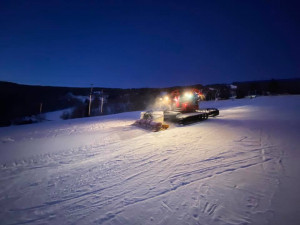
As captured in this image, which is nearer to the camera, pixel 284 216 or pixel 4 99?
pixel 284 216

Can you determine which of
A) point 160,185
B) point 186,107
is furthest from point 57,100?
point 160,185

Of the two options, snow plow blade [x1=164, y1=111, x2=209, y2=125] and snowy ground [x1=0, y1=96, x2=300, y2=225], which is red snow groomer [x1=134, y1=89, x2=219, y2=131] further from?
snowy ground [x1=0, y1=96, x2=300, y2=225]

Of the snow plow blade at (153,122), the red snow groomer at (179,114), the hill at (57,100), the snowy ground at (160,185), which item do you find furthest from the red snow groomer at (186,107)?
the hill at (57,100)

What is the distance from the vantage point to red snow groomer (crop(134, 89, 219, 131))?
11935 millimetres

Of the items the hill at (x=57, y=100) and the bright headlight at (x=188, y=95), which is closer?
the bright headlight at (x=188, y=95)

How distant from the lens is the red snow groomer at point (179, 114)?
11.9 metres

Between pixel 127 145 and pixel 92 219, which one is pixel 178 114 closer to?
pixel 127 145

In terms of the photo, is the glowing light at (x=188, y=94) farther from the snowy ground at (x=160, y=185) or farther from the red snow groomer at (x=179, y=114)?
the snowy ground at (x=160, y=185)

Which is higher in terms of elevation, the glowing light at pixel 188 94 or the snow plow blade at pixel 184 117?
the glowing light at pixel 188 94

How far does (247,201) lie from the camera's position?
3203 mm

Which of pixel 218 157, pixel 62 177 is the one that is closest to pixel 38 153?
pixel 62 177

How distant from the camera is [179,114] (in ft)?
43.3

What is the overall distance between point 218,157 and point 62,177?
5.09 metres

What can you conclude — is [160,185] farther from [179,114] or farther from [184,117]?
[179,114]
